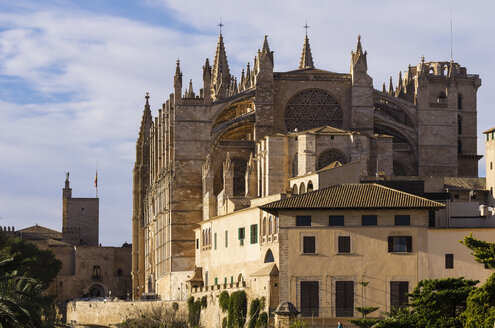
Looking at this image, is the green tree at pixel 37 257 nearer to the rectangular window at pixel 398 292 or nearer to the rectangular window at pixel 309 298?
the rectangular window at pixel 309 298

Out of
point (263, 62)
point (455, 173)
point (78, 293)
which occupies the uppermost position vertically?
point (263, 62)

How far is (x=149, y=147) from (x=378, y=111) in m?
27.0

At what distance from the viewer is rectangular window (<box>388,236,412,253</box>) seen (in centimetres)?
5341

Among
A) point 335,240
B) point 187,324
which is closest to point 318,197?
point 335,240

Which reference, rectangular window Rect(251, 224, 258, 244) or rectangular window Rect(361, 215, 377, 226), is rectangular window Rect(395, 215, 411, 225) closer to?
rectangular window Rect(361, 215, 377, 226)

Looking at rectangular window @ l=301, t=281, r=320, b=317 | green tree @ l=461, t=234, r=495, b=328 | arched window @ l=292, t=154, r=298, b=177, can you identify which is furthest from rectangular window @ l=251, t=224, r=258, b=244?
green tree @ l=461, t=234, r=495, b=328

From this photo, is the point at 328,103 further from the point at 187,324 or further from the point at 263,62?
the point at 187,324

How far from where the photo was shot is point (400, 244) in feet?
176

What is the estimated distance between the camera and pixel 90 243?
126 meters

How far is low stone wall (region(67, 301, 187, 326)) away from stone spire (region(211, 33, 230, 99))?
29.8 meters

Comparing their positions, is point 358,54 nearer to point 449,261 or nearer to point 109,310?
point 109,310

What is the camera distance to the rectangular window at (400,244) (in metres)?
53.4

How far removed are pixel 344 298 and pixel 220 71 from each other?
61.3 meters

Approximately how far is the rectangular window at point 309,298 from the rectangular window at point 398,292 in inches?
126
